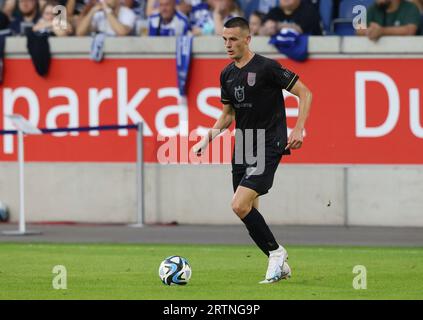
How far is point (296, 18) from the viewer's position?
19672mm

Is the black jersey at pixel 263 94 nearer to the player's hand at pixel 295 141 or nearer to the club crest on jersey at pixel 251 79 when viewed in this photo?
the club crest on jersey at pixel 251 79

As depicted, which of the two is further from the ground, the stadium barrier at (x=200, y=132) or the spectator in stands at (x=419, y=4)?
the spectator in stands at (x=419, y=4)

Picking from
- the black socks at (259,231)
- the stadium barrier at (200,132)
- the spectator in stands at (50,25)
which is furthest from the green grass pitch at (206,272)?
the spectator in stands at (50,25)

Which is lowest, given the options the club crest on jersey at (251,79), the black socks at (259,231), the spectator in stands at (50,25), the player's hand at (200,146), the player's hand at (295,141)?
the black socks at (259,231)

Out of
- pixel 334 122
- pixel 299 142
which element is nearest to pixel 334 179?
pixel 334 122

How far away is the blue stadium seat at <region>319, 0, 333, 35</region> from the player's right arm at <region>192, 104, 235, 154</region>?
756 centimetres

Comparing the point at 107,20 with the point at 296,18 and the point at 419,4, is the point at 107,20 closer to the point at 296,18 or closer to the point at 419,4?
the point at 296,18

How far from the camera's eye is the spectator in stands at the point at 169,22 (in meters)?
20.3

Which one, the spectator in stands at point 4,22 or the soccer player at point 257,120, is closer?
the soccer player at point 257,120

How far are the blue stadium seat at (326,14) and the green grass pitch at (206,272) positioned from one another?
16.4 feet

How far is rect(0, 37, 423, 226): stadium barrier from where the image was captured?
19188 millimetres
